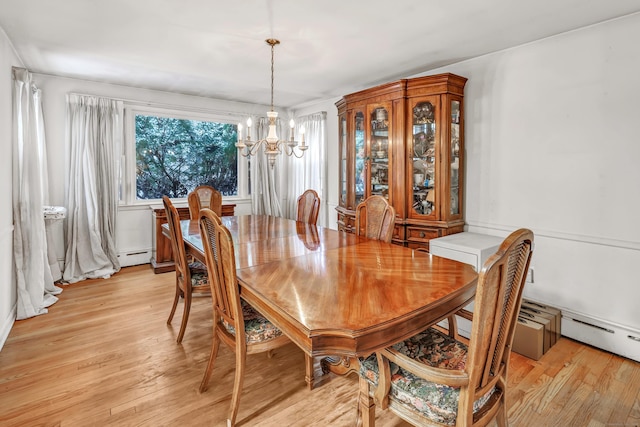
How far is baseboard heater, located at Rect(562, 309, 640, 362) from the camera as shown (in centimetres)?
237

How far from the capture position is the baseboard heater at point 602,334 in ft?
7.78

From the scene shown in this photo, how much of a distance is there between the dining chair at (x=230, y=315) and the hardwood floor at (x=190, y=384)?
0.23 meters

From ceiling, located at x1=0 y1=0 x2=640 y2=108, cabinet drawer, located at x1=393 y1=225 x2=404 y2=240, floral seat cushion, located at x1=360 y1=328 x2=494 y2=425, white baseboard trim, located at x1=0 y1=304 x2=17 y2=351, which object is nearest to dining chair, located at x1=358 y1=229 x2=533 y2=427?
floral seat cushion, located at x1=360 y1=328 x2=494 y2=425

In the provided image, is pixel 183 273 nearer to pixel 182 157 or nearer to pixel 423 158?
pixel 423 158

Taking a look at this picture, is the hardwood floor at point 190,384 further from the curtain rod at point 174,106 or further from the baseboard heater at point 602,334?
the curtain rod at point 174,106

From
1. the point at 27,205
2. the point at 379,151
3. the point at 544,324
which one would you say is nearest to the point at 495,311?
the point at 544,324

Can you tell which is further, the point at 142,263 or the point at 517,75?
the point at 142,263

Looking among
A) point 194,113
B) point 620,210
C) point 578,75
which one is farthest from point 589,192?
point 194,113

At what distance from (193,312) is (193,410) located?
1406mm

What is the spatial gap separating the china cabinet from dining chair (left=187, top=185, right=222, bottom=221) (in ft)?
5.99

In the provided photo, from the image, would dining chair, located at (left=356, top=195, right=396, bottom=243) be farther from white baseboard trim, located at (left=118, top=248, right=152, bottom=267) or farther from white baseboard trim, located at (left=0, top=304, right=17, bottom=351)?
white baseboard trim, located at (left=118, top=248, right=152, bottom=267)

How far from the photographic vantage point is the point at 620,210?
7.89 ft

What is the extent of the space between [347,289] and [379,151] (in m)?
2.41

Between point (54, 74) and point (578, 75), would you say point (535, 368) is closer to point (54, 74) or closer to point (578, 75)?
point (578, 75)
